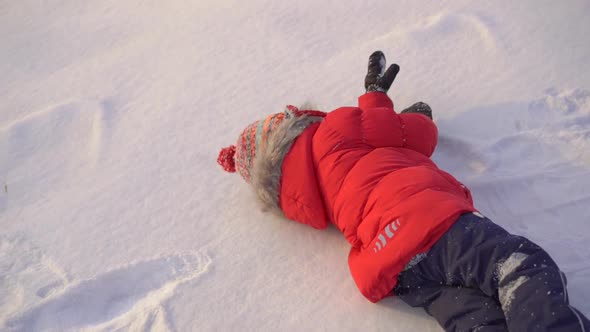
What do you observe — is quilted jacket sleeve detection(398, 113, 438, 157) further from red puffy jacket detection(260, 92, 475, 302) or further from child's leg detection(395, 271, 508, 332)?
child's leg detection(395, 271, 508, 332)

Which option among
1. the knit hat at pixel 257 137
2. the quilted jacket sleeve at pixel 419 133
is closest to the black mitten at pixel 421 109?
the quilted jacket sleeve at pixel 419 133

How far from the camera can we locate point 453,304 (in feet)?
3.49

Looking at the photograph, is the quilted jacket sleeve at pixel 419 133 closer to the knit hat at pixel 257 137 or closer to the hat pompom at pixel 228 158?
the knit hat at pixel 257 137

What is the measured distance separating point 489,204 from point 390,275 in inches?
17.0

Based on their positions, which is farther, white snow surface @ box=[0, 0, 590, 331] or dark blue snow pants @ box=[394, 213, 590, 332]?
white snow surface @ box=[0, 0, 590, 331]

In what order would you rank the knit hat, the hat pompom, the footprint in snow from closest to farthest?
the footprint in snow
the knit hat
the hat pompom

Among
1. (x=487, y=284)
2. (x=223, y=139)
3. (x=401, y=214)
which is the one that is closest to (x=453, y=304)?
(x=487, y=284)

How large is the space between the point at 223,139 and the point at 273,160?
1.52 feet

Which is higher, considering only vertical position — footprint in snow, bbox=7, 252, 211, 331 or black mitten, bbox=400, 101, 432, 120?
black mitten, bbox=400, 101, 432, 120

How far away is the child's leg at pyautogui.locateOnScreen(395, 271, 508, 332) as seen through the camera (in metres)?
1.01

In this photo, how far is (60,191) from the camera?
159 cm

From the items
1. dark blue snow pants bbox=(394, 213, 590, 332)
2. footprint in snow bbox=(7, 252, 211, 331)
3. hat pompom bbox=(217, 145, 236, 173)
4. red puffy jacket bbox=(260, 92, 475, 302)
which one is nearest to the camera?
dark blue snow pants bbox=(394, 213, 590, 332)

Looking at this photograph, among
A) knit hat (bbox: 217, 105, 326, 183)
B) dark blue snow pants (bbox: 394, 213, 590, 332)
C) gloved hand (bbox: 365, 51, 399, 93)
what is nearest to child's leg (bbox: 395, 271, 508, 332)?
dark blue snow pants (bbox: 394, 213, 590, 332)

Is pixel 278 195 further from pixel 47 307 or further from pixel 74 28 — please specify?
pixel 74 28
